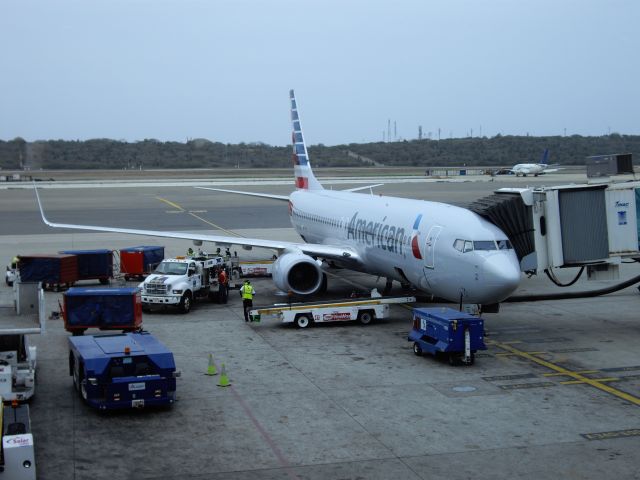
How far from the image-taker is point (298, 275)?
34.8m

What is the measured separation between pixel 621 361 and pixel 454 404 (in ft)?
23.5

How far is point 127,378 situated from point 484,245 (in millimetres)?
12546

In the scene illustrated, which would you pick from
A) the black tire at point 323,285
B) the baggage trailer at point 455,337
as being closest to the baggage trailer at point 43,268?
the black tire at point 323,285

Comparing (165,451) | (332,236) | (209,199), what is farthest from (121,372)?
(209,199)

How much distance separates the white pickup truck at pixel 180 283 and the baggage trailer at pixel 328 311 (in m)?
4.16

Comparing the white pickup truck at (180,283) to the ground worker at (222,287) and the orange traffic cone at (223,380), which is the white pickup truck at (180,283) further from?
the orange traffic cone at (223,380)

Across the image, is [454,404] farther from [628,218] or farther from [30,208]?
[30,208]

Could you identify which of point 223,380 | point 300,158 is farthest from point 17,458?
point 300,158

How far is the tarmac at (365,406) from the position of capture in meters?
16.7

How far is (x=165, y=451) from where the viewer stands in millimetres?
17453

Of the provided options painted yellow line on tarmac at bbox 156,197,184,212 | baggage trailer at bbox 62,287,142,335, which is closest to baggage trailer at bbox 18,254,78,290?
baggage trailer at bbox 62,287,142,335

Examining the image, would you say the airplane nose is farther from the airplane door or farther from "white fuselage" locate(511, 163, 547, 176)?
"white fuselage" locate(511, 163, 547, 176)

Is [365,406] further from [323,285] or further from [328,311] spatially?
[323,285]

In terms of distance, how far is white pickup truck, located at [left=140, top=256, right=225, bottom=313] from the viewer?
1310 inches
